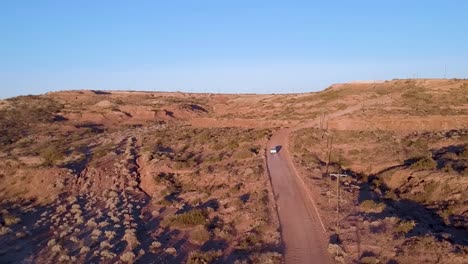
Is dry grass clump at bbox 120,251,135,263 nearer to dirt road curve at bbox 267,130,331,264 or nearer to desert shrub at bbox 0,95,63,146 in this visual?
dirt road curve at bbox 267,130,331,264

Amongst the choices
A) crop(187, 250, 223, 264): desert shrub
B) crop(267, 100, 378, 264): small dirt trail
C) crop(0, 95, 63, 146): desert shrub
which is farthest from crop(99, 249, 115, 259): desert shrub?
crop(0, 95, 63, 146): desert shrub

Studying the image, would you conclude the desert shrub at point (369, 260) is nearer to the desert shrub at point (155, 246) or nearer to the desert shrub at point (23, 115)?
the desert shrub at point (155, 246)

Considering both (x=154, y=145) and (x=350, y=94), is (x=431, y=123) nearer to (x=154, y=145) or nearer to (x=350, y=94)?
(x=350, y=94)

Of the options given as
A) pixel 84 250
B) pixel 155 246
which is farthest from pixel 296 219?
pixel 84 250

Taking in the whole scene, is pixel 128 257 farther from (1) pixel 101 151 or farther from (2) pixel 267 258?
(1) pixel 101 151

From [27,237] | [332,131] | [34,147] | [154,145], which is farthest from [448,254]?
[34,147]

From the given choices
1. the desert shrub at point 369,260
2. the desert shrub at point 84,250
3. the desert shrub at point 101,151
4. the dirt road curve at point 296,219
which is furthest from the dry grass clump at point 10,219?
the desert shrub at point 369,260
